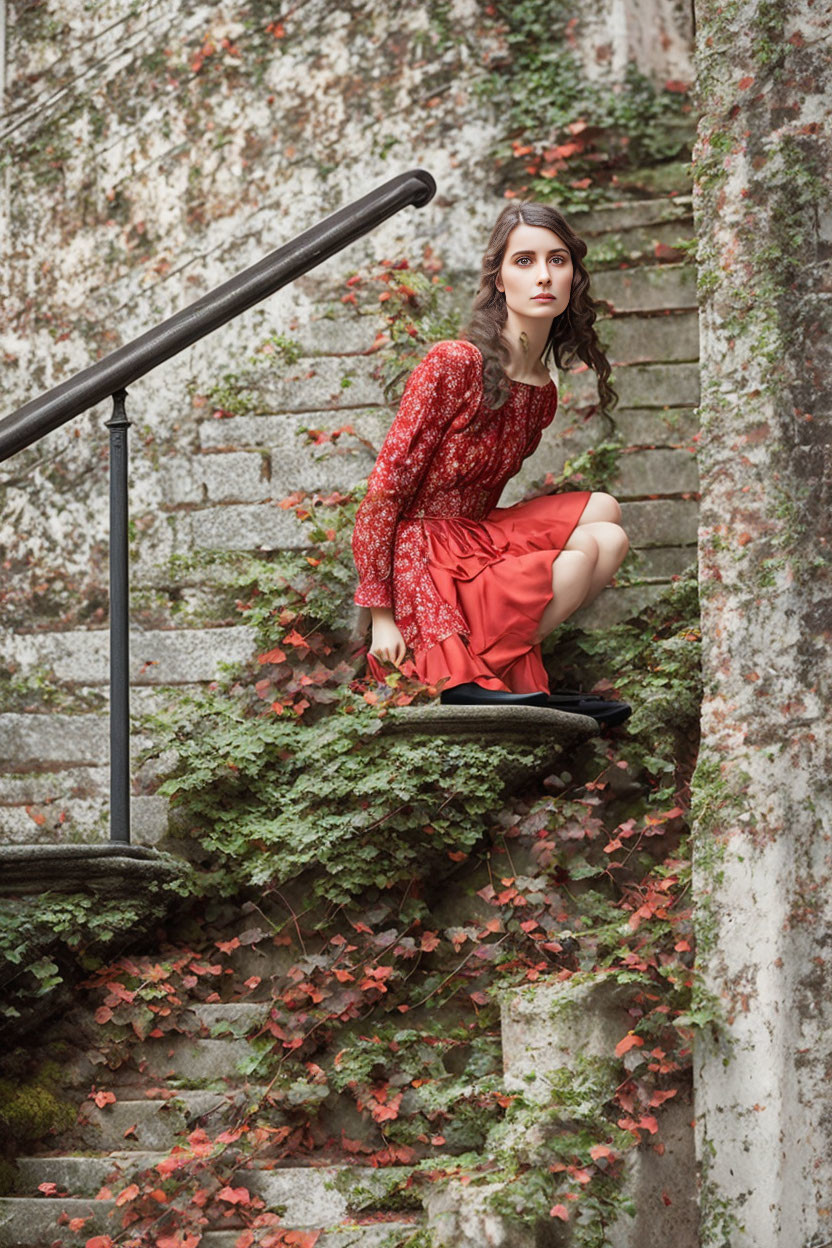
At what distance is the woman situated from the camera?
364 cm

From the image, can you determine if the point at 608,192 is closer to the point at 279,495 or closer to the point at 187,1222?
the point at 279,495

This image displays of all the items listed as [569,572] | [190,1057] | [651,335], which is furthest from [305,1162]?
[651,335]

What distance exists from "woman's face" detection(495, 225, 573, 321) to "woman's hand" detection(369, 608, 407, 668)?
0.84 metres

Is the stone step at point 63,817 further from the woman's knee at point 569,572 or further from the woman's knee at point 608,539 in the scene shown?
the woman's knee at point 608,539

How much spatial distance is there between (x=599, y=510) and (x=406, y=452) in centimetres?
51

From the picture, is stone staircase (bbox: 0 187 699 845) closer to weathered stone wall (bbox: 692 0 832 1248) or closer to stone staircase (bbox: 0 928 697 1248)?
stone staircase (bbox: 0 928 697 1248)

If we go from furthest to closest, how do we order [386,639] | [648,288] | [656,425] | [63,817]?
[648,288], [656,425], [63,817], [386,639]

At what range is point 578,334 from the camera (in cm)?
394

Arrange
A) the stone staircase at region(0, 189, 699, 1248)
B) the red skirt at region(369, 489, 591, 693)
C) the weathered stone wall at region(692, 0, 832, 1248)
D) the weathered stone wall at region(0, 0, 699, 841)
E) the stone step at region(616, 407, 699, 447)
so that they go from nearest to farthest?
1. the weathered stone wall at region(692, 0, 832, 1248)
2. the stone staircase at region(0, 189, 699, 1248)
3. the red skirt at region(369, 489, 591, 693)
4. the stone step at region(616, 407, 699, 447)
5. the weathered stone wall at region(0, 0, 699, 841)

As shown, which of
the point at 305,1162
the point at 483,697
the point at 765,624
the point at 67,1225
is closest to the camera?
the point at 765,624

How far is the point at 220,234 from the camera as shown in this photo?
20.0 feet

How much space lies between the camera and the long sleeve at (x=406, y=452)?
3.74 meters

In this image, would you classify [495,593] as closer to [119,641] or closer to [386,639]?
[386,639]

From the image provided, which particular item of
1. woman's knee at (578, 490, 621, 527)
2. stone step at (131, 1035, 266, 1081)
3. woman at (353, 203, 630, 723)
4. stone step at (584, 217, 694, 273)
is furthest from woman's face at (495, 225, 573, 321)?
stone step at (131, 1035, 266, 1081)
